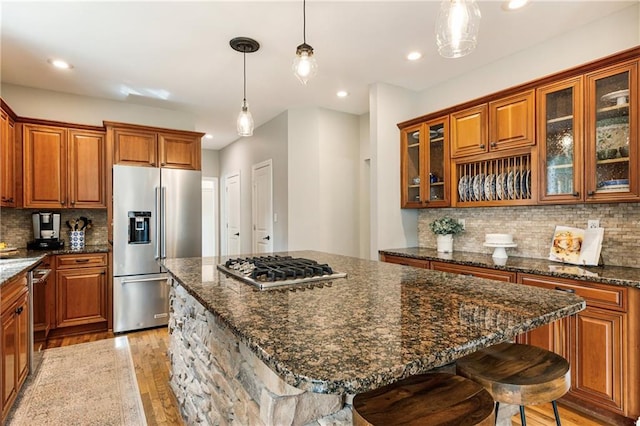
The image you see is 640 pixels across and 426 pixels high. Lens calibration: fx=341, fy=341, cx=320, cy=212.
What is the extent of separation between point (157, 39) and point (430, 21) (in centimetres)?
220

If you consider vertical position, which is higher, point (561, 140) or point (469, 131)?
point (469, 131)

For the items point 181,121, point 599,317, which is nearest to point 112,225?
point 181,121

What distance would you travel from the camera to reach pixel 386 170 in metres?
3.79

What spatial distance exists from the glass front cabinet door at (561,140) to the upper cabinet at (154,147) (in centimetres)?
367

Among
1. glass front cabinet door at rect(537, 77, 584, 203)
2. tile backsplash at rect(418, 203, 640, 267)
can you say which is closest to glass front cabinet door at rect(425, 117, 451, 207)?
tile backsplash at rect(418, 203, 640, 267)

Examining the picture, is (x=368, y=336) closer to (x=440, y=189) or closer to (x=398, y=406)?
(x=398, y=406)

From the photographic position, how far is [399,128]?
3.87 metres

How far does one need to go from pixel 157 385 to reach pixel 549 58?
4143mm

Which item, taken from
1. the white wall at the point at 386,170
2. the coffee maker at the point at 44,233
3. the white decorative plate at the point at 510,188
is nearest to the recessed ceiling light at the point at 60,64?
the coffee maker at the point at 44,233

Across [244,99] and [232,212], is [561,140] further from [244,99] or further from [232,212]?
[232,212]

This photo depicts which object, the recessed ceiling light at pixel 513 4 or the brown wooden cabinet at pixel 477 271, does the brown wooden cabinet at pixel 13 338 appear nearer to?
the brown wooden cabinet at pixel 477 271

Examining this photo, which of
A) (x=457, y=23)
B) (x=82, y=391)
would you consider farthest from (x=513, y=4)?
(x=82, y=391)

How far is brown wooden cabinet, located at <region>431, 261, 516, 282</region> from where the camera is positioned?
101 inches

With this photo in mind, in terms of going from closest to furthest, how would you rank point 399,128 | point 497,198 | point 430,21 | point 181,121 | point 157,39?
point 430,21
point 157,39
point 497,198
point 399,128
point 181,121
